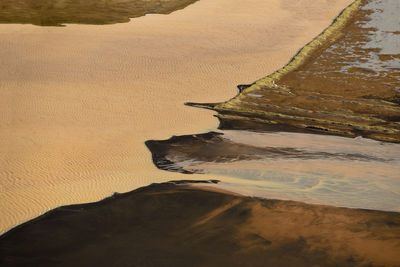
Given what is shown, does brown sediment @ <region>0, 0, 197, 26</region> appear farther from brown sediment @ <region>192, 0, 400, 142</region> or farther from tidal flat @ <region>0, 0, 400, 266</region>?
brown sediment @ <region>192, 0, 400, 142</region>

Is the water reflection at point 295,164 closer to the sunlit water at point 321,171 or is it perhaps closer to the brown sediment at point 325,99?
the sunlit water at point 321,171

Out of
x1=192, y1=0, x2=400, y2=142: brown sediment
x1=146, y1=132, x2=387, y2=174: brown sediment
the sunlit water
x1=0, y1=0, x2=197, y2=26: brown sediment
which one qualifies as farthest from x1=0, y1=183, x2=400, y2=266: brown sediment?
x1=0, y1=0, x2=197, y2=26: brown sediment

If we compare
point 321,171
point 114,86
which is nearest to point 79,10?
point 114,86

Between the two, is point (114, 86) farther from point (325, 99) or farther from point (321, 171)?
point (321, 171)

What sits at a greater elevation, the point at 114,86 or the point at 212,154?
the point at 114,86

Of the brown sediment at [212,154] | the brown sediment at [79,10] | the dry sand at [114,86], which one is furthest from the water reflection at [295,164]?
the brown sediment at [79,10]
